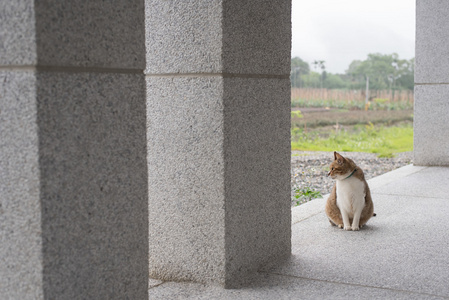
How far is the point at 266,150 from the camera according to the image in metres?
3.94

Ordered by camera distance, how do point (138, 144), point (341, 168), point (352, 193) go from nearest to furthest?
point (138, 144) < point (341, 168) < point (352, 193)

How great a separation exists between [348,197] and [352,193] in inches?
2.0

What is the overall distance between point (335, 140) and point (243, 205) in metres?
11.9

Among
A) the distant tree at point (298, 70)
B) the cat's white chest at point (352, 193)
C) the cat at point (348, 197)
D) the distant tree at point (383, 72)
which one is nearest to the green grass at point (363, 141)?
the distant tree at point (298, 70)


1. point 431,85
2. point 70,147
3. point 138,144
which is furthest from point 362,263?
point 431,85

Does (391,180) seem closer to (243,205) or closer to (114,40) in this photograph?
(243,205)

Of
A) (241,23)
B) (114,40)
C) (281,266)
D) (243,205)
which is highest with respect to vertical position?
(241,23)

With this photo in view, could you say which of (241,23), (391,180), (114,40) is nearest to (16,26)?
(114,40)

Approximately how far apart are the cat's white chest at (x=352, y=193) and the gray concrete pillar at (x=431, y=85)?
4840mm

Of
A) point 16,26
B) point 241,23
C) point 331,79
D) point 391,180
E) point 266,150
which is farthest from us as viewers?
point 331,79

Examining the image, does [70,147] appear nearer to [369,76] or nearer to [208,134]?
[208,134]

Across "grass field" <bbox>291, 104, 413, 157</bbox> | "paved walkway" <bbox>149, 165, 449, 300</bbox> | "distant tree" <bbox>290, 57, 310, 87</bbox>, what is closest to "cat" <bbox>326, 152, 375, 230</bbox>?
"paved walkway" <bbox>149, 165, 449, 300</bbox>

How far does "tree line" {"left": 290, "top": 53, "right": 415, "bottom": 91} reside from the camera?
21.5 meters

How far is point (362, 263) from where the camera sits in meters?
4.08
